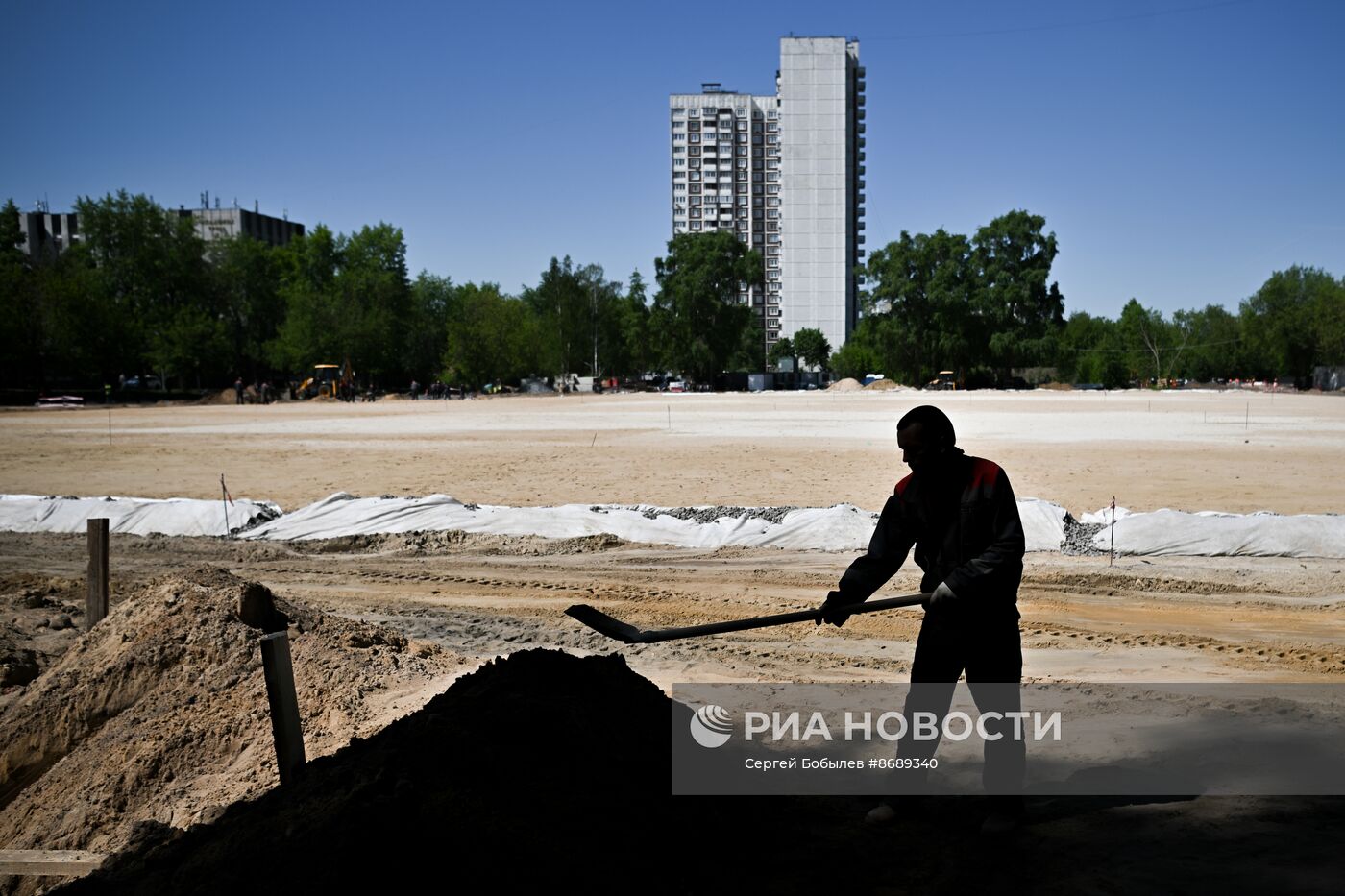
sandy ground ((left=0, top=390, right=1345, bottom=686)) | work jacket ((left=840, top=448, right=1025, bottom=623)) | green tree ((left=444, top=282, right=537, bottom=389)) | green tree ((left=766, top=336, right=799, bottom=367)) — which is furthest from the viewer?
green tree ((left=766, top=336, right=799, bottom=367))

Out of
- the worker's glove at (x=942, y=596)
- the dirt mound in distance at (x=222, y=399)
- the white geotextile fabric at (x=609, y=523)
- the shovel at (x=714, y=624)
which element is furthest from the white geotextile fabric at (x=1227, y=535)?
the dirt mound in distance at (x=222, y=399)

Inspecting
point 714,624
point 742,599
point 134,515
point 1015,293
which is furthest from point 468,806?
point 1015,293

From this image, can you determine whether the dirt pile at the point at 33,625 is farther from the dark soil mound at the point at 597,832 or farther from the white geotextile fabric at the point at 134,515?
the dark soil mound at the point at 597,832

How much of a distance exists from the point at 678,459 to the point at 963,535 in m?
15.4

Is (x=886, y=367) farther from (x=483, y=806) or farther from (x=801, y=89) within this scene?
(x=483, y=806)

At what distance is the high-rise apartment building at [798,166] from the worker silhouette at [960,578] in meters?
101

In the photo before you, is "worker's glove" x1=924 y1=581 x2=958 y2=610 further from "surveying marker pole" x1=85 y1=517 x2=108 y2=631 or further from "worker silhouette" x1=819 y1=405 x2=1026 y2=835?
"surveying marker pole" x1=85 y1=517 x2=108 y2=631

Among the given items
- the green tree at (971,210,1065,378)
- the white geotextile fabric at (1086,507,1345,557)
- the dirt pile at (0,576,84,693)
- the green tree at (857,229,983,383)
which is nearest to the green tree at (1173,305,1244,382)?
the green tree at (971,210,1065,378)

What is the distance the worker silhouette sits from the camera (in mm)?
3570

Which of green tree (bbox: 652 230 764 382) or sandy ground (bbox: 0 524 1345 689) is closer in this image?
sandy ground (bbox: 0 524 1345 689)

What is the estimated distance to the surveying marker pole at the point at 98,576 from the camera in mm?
6941

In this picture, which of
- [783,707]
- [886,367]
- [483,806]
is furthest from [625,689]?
[886,367]

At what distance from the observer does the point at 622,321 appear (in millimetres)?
92625

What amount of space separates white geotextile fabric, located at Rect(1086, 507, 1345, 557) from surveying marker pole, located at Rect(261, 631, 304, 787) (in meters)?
8.03
